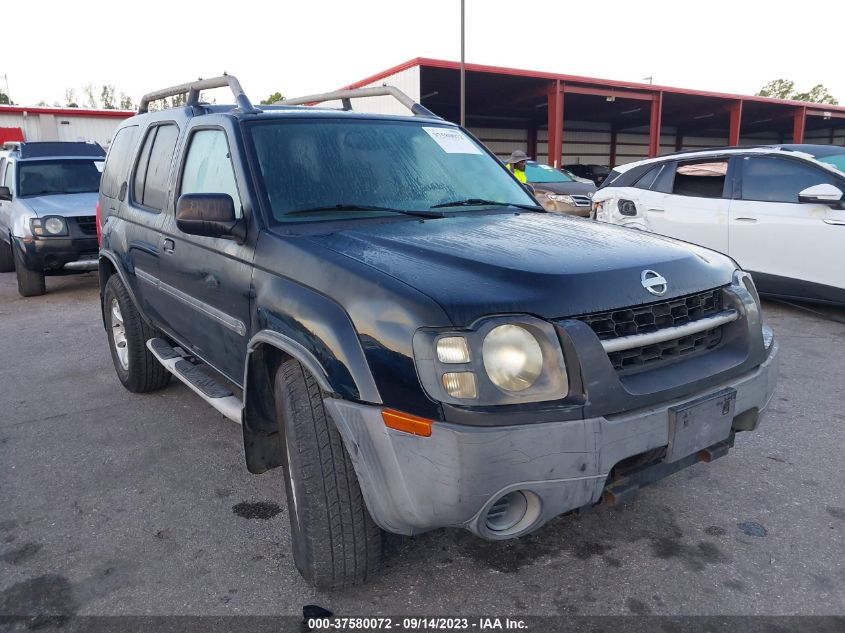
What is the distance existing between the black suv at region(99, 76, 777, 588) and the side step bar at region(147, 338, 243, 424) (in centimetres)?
3

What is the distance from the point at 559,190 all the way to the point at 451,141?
1023cm

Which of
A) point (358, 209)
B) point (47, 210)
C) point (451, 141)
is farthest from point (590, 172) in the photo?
point (358, 209)

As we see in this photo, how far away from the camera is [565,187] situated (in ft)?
45.0

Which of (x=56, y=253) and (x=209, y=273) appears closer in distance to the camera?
(x=209, y=273)

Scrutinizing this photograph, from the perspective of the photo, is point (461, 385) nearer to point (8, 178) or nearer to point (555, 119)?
point (8, 178)

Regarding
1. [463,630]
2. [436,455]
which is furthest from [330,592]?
[436,455]

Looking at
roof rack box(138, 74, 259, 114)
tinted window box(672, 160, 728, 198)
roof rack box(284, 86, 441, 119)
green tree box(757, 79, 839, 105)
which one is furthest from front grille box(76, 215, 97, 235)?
green tree box(757, 79, 839, 105)

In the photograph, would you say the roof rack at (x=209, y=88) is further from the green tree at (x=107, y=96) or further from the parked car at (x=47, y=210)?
the green tree at (x=107, y=96)

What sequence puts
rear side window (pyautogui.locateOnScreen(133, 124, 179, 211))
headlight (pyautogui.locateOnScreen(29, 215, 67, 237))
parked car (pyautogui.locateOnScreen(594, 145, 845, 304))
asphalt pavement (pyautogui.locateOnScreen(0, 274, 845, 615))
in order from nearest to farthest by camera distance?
asphalt pavement (pyautogui.locateOnScreen(0, 274, 845, 615)), rear side window (pyautogui.locateOnScreen(133, 124, 179, 211)), parked car (pyautogui.locateOnScreen(594, 145, 845, 304)), headlight (pyautogui.locateOnScreen(29, 215, 67, 237))

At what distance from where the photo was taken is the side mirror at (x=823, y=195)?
19.1ft

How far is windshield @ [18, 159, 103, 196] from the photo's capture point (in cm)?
942

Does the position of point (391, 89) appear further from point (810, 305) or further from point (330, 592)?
point (810, 305)

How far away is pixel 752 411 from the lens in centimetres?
254

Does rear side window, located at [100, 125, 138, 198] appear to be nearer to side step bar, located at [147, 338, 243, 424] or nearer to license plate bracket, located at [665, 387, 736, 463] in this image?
side step bar, located at [147, 338, 243, 424]
